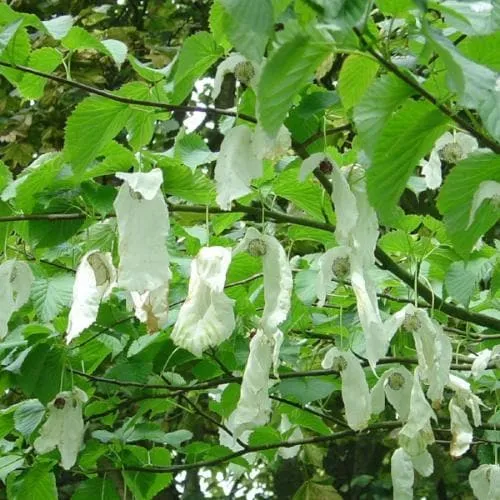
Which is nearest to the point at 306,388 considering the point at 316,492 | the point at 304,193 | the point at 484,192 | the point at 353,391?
the point at 353,391

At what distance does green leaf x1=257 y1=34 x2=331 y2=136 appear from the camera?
0.63m

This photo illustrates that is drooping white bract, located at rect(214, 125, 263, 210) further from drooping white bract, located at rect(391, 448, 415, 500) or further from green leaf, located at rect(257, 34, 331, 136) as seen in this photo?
drooping white bract, located at rect(391, 448, 415, 500)

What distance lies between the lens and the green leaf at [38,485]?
160cm

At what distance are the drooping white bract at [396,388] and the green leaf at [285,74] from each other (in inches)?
29.3

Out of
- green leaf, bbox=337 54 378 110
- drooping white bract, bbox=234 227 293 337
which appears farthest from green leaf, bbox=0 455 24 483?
green leaf, bbox=337 54 378 110

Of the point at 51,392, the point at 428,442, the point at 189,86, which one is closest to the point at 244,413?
the point at 428,442

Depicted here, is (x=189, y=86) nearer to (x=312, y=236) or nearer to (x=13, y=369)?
(x=312, y=236)

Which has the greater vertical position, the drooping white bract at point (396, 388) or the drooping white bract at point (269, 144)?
the drooping white bract at point (269, 144)

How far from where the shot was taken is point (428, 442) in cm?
122

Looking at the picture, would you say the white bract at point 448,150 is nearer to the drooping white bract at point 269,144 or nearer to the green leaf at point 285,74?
the drooping white bract at point 269,144

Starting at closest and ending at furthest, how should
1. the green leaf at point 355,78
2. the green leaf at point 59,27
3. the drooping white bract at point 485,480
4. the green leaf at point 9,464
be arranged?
the green leaf at point 355,78, the green leaf at point 59,27, the drooping white bract at point 485,480, the green leaf at point 9,464

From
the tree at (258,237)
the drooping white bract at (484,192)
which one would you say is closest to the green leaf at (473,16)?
the tree at (258,237)

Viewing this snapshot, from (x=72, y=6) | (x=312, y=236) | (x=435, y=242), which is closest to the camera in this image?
(x=312, y=236)

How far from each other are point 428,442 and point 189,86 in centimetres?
53
